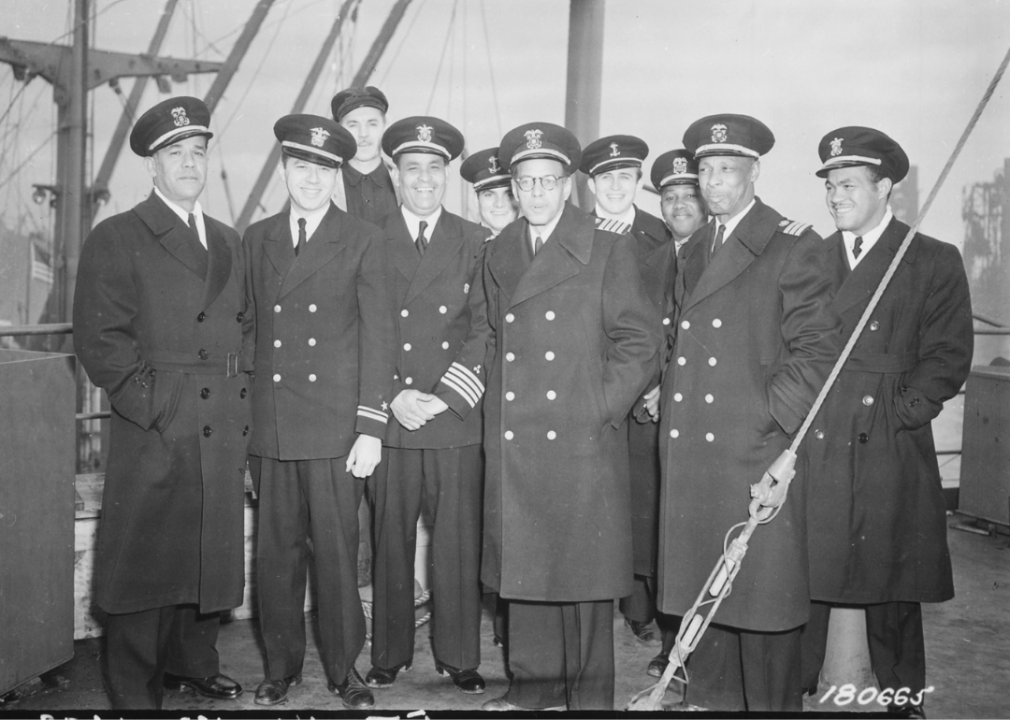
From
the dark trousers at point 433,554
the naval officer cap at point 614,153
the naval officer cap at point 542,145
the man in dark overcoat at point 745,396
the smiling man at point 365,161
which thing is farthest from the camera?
the naval officer cap at point 614,153

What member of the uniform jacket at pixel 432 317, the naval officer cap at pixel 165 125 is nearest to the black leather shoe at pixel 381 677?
the uniform jacket at pixel 432 317

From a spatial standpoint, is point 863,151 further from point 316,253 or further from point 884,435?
point 316,253

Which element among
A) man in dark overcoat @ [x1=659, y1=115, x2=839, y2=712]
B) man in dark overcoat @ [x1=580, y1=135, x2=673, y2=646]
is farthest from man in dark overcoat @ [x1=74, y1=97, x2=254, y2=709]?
man in dark overcoat @ [x1=580, y1=135, x2=673, y2=646]

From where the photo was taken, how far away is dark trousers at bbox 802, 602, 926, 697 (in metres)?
3.39

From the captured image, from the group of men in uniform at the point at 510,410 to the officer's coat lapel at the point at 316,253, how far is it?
0.01m

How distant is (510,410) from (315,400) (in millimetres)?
782

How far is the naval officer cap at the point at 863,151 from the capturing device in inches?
134

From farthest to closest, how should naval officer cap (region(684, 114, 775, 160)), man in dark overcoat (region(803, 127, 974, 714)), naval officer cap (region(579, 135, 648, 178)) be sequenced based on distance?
naval officer cap (region(579, 135, 648, 178)) < man in dark overcoat (region(803, 127, 974, 714)) < naval officer cap (region(684, 114, 775, 160))

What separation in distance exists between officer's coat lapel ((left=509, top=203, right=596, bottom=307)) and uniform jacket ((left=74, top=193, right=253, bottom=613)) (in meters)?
1.17

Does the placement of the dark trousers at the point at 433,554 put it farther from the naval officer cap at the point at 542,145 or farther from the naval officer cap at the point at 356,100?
the naval officer cap at the point at 356,100

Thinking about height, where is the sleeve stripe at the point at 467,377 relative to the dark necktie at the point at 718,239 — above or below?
below

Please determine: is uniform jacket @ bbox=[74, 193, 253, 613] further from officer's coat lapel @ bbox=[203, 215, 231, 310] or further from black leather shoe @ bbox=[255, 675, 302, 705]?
black leather shoe @ bbox=[255, 675, 302, 705]

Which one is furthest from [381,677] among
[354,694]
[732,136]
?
[732,136]

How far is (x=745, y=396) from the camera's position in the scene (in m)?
2.98
